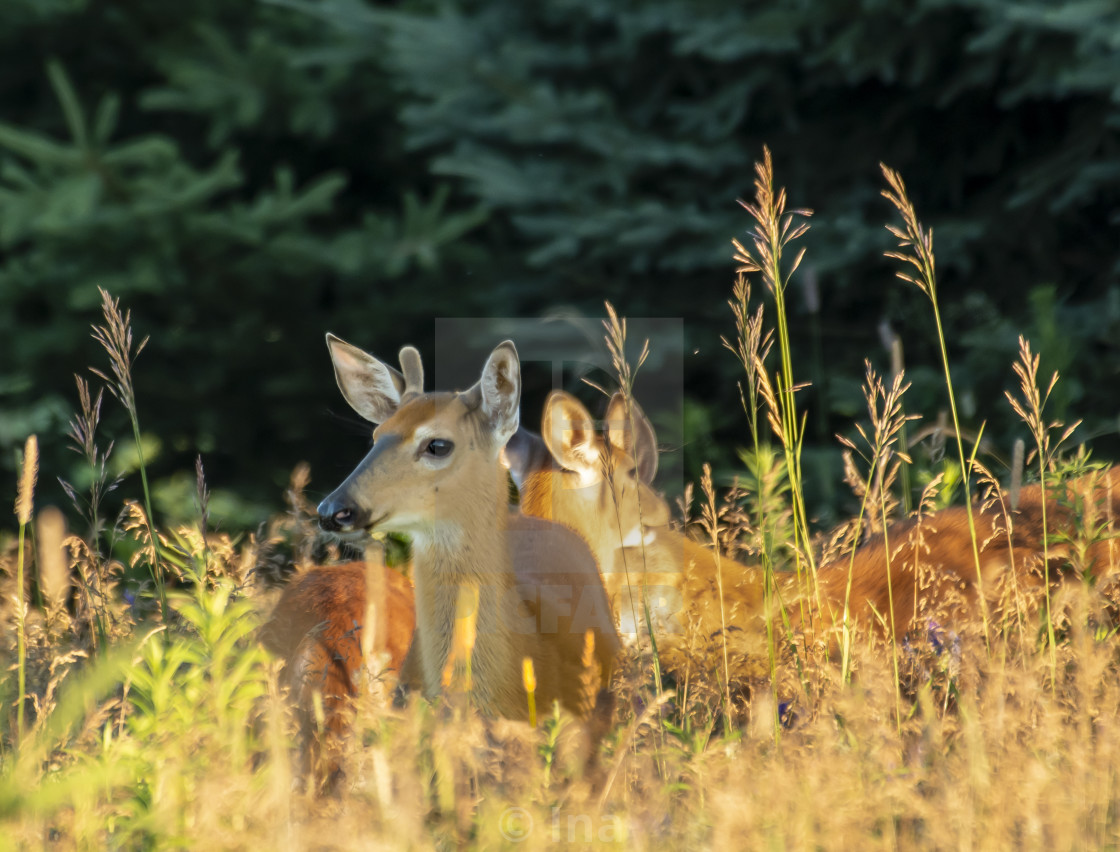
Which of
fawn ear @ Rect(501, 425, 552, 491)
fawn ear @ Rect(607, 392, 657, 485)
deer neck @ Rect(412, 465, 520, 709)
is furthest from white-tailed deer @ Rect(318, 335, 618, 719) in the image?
fawn ear @ Rect(501, 425, 552, 491)

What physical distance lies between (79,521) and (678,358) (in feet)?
10.2

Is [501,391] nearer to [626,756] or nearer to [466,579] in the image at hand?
[466,579]

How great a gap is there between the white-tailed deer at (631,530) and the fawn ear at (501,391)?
5.9 inches

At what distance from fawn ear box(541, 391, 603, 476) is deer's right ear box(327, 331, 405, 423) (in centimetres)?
38

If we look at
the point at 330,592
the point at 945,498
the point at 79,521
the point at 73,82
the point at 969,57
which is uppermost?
the point at 73,82

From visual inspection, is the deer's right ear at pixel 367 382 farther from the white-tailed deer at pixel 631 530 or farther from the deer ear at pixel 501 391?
the white-tailed deer at pixel 631 530

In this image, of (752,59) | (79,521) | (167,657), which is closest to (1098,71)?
(752,59)

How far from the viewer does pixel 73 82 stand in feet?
22.6

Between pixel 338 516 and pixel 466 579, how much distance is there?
37 cm

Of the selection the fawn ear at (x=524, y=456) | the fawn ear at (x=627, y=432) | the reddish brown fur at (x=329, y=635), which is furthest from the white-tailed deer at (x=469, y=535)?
the fawn ear at (x=524, y=456)

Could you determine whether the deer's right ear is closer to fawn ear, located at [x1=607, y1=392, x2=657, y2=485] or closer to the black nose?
the black nose

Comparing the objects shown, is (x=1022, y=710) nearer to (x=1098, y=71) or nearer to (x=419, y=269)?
(x=1098, y=71)

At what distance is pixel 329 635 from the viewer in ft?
9.61

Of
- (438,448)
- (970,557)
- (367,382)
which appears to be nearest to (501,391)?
(438,448)
